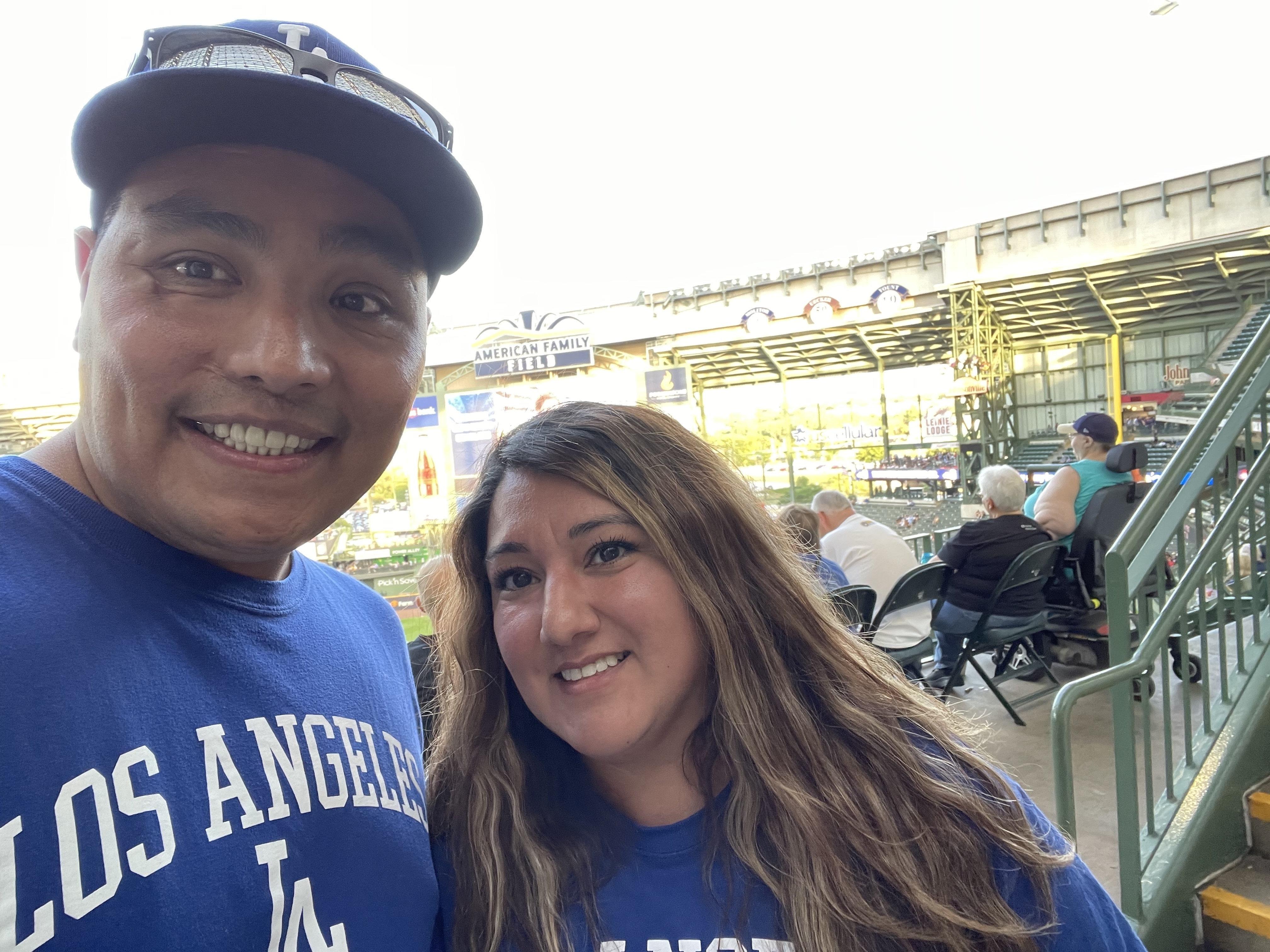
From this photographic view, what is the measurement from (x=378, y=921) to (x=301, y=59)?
941 millimetres

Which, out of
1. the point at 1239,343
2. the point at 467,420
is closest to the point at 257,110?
the point at 1239,343

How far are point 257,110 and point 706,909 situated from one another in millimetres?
1056

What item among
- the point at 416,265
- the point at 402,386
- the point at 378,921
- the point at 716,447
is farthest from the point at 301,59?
the point at 378,921

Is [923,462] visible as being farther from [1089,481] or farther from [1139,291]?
[1089,481]

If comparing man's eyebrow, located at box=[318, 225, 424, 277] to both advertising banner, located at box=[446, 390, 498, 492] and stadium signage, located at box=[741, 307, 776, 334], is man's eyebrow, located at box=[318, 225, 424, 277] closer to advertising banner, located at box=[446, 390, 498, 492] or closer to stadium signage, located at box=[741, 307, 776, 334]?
stadium signage, located at box=[741, 307, 776, 334]

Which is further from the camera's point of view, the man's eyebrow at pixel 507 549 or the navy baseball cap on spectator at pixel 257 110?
the man's eyebrow at pixel 507 549

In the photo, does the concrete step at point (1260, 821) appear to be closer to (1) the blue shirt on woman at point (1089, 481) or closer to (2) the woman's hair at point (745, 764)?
(2) the woman's hair at point (745, 764)

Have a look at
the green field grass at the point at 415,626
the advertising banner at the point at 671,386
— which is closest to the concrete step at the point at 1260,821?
the green field grass at the point at 415,626

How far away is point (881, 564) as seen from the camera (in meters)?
4.45

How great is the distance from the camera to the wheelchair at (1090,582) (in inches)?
177

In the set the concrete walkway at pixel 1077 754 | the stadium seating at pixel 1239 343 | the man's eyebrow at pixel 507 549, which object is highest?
the stadium seating at pixel 1239 343

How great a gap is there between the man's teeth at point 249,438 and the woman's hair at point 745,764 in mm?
405

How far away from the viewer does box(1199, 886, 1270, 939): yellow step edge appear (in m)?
2.24

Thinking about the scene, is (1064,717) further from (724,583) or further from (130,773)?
(130,773)
